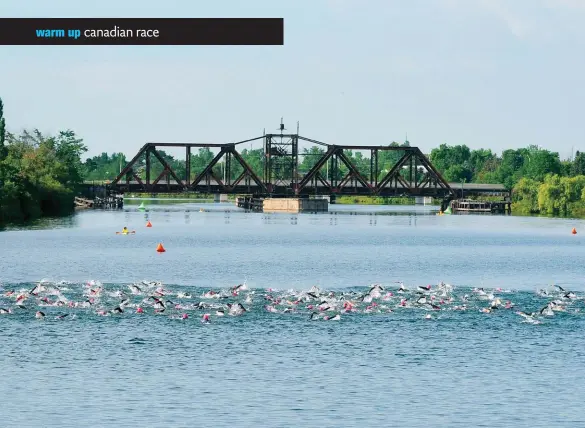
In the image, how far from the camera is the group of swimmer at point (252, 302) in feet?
218

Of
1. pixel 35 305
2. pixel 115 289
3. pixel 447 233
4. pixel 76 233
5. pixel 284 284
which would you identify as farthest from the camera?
pixel 447 233

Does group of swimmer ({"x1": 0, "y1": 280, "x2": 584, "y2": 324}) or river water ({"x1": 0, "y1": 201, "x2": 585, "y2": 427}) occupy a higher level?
group of swimmer ({"x1": 0, "y1": 280, "x2": 584, "y2": 324})

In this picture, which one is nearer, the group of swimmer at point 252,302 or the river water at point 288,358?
the river water at point 288,358

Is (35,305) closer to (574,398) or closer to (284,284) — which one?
(284,284)

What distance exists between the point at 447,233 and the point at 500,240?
24.3 metres

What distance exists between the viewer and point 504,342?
187 feet

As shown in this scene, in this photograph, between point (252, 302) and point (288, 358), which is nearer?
point (288, 358)

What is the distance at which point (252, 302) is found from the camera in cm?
7200

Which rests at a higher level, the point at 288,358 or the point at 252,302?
the point at 252,302

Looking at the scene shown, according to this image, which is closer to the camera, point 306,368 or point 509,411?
point 509,411

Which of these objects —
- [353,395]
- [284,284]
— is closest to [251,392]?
[353,395]

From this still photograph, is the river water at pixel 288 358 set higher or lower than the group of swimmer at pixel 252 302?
lower

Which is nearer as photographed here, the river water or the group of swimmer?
the river water

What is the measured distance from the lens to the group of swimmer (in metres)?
Result: 66.5
